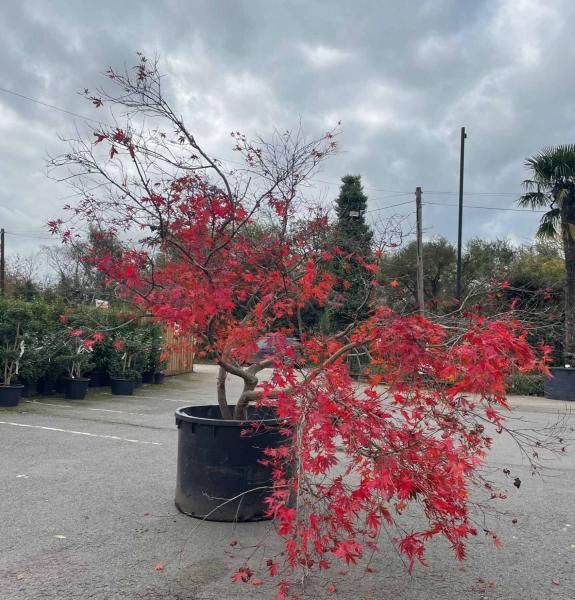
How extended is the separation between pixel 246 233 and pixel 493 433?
6.30 m

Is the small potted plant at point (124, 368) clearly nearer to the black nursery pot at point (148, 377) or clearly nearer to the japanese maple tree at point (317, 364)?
the black nursery pot at point (148, 377)

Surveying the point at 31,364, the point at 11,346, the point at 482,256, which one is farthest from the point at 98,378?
the point at 482,256

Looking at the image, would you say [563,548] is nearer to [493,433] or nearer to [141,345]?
[493,433]

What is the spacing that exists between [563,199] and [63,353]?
1350cm

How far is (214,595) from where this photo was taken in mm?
3568

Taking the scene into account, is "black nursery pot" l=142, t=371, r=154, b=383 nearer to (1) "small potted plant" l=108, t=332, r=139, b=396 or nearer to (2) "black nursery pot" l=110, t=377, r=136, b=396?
(1) "small potted plant" l=108, t=332, r=139, b=396

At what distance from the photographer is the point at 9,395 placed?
11.3 m

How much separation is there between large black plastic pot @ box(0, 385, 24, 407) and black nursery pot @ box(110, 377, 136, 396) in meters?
3.07

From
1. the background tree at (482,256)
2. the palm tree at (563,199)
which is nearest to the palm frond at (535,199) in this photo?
the palm tree at (563,199)

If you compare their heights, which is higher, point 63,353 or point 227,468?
point 63,353

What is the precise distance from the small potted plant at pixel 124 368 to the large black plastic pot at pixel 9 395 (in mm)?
3076

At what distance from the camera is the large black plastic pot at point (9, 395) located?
1124 centimetres

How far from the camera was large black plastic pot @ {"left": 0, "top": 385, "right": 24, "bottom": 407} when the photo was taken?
11242 mm

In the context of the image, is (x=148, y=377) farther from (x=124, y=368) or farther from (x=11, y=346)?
(x=11, y=346)
